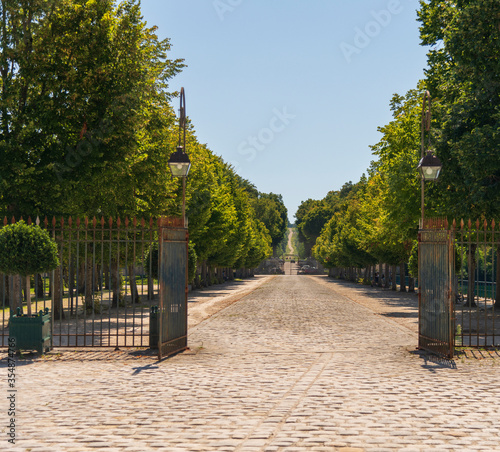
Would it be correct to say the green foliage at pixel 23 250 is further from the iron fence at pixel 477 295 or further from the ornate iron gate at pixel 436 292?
the iron fence at pixel 477 295

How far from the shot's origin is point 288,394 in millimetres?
8594


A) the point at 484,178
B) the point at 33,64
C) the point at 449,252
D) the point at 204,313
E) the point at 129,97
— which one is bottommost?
the point at 204,313

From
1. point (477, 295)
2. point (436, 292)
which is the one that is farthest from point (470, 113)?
point (436, 292)

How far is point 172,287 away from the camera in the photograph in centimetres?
1259

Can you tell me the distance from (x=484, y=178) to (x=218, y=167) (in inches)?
1204

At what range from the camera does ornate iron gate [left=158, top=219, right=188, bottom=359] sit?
1198 cm

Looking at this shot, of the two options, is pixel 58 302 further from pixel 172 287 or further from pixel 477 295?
pixel 477 295

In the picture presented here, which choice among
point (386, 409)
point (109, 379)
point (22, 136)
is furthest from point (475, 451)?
point (22, 136)

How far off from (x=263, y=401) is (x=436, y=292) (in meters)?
6.07

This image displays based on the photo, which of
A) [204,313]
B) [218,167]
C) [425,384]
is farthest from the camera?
[218,167]

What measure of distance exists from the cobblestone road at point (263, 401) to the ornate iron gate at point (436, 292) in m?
0.56

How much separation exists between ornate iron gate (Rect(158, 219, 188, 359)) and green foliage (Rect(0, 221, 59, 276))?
2679mm

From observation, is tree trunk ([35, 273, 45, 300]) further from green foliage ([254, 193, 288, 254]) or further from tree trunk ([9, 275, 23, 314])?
green foliage ([254, 193, 288, 254])

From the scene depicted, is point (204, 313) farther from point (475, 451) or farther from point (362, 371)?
point (475, 451)
